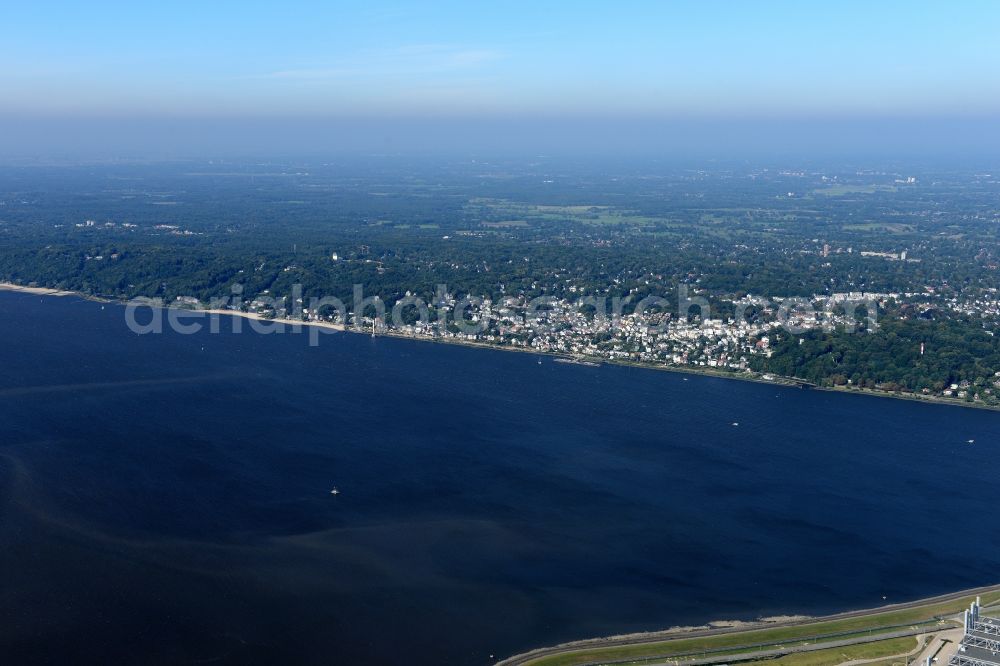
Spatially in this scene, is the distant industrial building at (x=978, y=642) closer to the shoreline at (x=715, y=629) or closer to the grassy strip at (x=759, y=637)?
the grassy strip at (x=759, y=637)

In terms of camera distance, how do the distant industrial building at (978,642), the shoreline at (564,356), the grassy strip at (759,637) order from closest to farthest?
the distant industrial building at (978,642), the grassy strip at (759,637), the shoreline at (564,356)

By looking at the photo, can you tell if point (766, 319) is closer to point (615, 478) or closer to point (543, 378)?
point (543, 378)

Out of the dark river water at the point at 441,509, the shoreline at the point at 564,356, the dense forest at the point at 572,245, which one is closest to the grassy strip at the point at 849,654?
the dark river water at the point at 441,509

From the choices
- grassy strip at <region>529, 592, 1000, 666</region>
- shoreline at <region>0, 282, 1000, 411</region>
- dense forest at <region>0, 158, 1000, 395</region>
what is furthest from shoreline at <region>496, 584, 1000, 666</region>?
dense forest at <region>0, 158, 1000, 395</region>

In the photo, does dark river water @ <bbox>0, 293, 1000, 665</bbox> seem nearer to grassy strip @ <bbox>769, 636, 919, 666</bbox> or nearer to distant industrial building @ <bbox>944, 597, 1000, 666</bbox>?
grassy strip @ <bbox>769, 636, 919, 666</bbox>

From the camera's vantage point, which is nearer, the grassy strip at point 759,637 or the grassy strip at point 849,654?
the grassy strip at point 849,654

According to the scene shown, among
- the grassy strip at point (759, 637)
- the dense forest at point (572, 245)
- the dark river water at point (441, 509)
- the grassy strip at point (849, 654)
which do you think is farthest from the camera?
the dense forest at point (572, 245)

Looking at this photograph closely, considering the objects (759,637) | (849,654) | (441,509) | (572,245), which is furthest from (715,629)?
(572,245)

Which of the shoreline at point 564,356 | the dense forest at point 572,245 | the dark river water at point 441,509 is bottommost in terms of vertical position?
the dark river water at point 441,509
